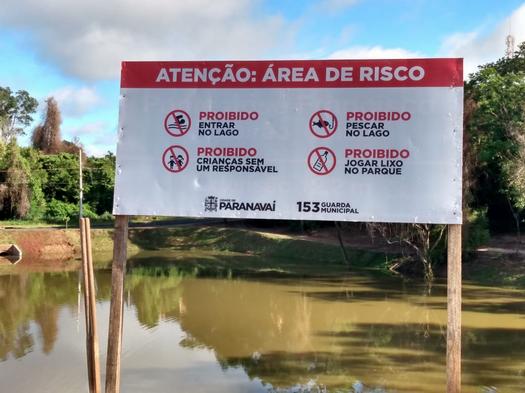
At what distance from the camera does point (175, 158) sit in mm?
4277

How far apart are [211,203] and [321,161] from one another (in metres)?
0.93

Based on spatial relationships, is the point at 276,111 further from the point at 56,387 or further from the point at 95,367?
the point at 56,387

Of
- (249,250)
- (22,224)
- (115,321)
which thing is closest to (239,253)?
(249,250)

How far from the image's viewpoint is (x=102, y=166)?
45.8 metres

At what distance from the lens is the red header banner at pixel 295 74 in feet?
12.9

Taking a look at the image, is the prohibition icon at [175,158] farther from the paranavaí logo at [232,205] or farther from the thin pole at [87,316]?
the thin pole at [87,316]

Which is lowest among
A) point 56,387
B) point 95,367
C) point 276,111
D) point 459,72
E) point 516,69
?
point 56,387

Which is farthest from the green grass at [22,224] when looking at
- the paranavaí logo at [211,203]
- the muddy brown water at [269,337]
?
the paranavaí logo at [211,203]

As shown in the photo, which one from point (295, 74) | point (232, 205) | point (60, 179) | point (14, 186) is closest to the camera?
point (295, 74)

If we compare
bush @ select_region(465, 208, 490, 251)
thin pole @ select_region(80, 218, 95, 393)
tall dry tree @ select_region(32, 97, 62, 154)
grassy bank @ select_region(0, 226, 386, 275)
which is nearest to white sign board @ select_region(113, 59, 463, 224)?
thin pole @ select_region(80, 218, 95, 393)

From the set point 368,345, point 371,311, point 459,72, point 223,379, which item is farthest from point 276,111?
point 371,311

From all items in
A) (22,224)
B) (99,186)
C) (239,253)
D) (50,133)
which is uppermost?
(50,133)

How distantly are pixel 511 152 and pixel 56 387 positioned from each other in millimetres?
20649

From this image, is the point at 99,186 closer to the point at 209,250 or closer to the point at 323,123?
the point at 209,250
